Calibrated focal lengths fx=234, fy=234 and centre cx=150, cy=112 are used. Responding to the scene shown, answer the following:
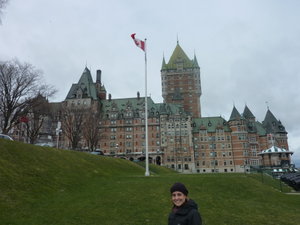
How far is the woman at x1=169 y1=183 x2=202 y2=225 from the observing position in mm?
4268

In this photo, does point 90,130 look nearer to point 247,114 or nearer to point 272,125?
point 247,114

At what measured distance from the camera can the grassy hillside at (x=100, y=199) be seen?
41.4 feet

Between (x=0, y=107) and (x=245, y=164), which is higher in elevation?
(x=0, y=107)

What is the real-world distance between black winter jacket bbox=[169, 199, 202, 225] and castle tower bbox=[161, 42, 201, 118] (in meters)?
101

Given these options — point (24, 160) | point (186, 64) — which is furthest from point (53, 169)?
point (186, 64)

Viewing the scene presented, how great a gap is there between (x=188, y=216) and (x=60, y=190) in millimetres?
16352

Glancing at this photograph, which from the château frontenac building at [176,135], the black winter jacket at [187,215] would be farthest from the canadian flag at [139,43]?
the château frontenac building at [176,135]

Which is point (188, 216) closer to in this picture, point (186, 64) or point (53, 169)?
point (53, 169)

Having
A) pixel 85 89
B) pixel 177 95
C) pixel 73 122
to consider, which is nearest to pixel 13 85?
pixel 73 122

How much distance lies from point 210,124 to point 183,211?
90.9 meters

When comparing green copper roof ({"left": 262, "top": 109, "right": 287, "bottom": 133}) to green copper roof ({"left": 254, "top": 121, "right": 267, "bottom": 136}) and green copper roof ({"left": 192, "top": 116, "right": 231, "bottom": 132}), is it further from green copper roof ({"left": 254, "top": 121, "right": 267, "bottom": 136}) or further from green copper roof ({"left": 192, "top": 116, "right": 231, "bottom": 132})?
green copper roof ({"left": 192, "top": 116, "right": 231, "bottom": 132})

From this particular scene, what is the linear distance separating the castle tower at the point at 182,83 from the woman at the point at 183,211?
101 meters

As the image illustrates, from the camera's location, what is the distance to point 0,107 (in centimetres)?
3638

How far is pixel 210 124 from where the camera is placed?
92.2 metres
